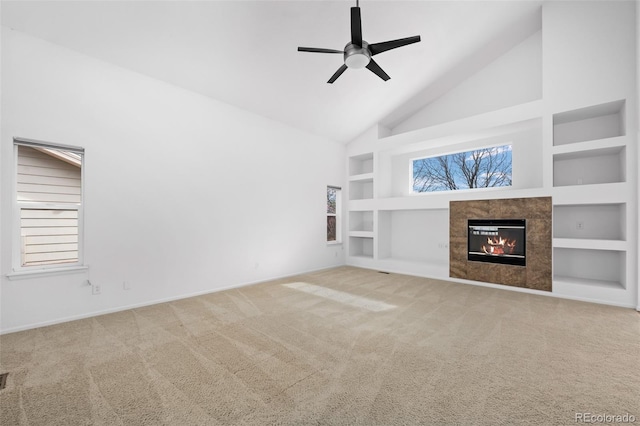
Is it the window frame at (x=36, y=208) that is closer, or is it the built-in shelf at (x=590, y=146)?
the window frame at (x=36, y=208)

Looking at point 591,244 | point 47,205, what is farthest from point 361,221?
point 47,205

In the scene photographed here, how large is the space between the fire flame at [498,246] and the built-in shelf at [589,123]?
6.32ft

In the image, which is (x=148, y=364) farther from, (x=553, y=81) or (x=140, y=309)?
(x=553, y=81)

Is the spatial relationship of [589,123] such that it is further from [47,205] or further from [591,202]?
[47,205]

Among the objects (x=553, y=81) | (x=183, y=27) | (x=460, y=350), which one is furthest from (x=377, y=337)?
(x=553, y=81)

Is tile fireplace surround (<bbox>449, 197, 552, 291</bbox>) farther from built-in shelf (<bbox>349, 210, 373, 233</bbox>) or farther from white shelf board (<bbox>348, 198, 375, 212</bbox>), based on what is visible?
built-in shelf (<bbox>349, 210, 373, 233</bbox>)

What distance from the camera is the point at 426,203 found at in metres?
5.95

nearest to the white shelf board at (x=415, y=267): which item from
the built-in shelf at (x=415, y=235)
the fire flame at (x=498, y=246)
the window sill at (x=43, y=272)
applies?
the built-in shelf at (x=415, y=235)

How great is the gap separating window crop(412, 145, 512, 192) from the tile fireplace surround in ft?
2.42

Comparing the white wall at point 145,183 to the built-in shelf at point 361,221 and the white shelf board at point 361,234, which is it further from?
the built-in shelf at point 361,221

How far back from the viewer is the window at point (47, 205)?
10.5ft

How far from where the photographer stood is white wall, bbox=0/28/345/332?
3137 millimetres

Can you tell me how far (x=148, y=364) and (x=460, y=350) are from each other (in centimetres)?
279

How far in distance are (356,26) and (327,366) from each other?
10.6 ft
